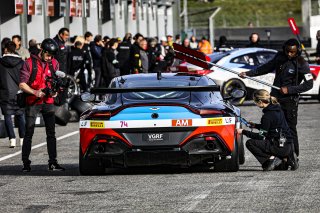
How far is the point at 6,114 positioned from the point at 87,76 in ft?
48.6

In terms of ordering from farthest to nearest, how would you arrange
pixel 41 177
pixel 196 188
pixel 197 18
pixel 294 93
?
pixel 197 18
pixel 294 93
pixel 41 177
pixel 196 188

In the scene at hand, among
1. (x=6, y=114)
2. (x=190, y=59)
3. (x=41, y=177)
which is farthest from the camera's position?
(x=6, y=114)

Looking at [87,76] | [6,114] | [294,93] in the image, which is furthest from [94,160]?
[87,76]

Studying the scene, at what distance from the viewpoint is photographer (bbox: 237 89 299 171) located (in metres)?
15.0

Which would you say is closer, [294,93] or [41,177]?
[41,177]

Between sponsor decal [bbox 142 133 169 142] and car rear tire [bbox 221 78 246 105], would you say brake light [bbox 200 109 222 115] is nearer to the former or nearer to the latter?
sponsor decal [bbox 142 133 169 142]

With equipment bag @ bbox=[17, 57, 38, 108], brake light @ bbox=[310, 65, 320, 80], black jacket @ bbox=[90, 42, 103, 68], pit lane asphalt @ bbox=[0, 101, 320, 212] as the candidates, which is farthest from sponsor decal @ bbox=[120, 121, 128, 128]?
black jacket @ bbox=[90, 42, 103, 68]

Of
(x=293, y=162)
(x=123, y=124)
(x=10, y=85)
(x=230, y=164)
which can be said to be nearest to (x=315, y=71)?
(x=10, y=85)

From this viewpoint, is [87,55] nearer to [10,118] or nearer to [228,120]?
[10,118]

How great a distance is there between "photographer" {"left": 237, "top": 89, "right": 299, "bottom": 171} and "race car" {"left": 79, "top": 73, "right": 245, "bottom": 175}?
43 cm

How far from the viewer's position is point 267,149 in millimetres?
14961

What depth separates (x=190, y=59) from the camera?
1761cm

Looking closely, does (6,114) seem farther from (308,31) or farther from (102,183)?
(308,31)

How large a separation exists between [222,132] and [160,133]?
2.29ft
